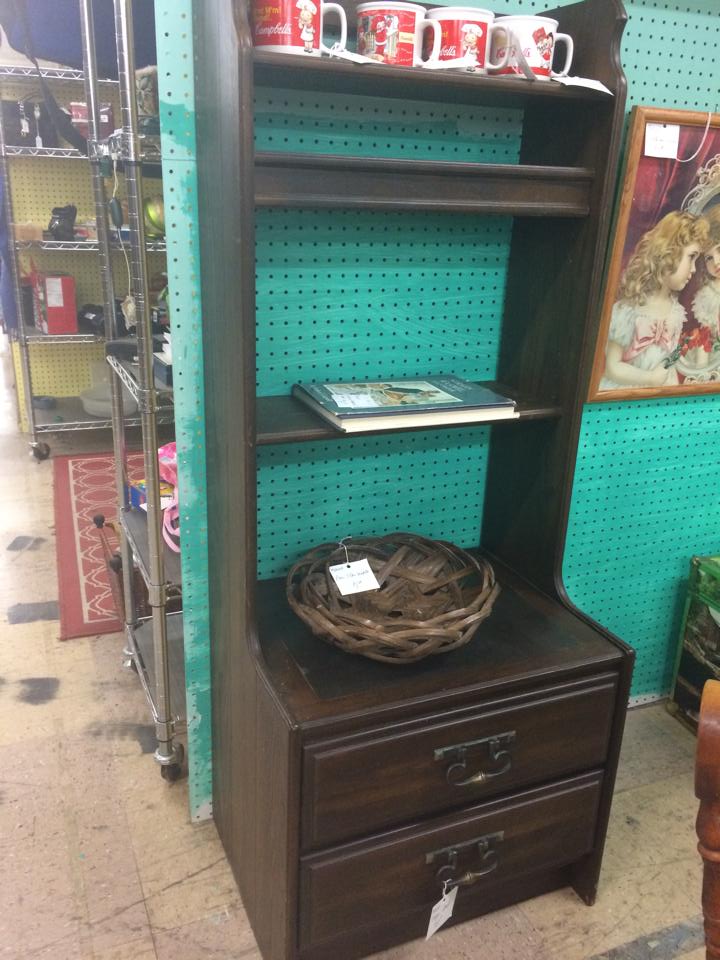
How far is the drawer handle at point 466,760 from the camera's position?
1.44 meters

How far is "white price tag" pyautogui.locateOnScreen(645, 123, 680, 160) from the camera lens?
1.74 meters

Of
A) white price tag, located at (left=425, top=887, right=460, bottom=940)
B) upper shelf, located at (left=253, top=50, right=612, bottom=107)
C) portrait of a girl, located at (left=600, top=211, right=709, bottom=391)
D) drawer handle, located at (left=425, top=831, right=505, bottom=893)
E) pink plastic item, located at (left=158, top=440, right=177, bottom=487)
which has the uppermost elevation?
upper shelf, located at (left=253, top=50, right=612, bottom=107)

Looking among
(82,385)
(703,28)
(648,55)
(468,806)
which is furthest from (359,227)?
(82,385)

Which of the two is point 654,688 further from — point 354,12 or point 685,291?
point 354,12

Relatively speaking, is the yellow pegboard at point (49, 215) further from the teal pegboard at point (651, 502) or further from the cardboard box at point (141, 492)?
the teal pegboard at point (651, 502)

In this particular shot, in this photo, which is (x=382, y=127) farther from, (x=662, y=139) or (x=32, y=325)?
(x=32, y=325)

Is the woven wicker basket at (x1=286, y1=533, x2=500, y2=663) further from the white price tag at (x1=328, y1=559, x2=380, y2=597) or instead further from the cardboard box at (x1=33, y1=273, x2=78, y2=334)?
the cardboard box at (x1=33, y1=273, x2=78, y2=334)

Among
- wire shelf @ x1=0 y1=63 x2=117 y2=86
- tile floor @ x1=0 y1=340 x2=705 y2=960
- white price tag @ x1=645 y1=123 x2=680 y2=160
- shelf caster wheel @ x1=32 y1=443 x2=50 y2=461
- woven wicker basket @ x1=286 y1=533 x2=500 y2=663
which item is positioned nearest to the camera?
woven wicker basket @ x1=286 y1=533 x2=500 y2=663

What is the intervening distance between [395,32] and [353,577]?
0.93m

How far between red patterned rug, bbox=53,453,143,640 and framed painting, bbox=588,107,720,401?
1849 millimetres

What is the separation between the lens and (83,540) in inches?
132

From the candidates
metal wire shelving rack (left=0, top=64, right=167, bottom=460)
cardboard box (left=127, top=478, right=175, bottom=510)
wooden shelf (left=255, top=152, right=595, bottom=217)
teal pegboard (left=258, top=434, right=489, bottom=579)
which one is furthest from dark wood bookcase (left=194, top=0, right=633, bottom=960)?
metal wire shelving rack (left=0, top=64, right=167, bottom=460)

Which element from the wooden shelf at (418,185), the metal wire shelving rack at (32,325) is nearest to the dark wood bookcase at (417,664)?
the wooden shelf at (418,185)

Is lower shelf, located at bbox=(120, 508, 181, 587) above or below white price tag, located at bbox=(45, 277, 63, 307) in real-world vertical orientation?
below
